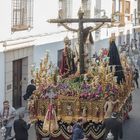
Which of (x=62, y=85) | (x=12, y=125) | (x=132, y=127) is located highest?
(x=62, y=85)

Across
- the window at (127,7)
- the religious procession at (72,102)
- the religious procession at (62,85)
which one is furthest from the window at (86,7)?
the religious procession at (72,102)

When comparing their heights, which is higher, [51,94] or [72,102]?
[51,94]

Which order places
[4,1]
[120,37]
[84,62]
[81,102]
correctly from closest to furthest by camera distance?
1. [81,102]
2. [84,62]
3. [4,1]
4. [120,37]

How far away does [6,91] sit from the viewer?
1850 cm

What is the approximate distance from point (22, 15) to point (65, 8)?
19.5 ft

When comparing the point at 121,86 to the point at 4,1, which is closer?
the point at 121,86

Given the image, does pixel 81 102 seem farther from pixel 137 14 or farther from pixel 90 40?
pixel 137 14

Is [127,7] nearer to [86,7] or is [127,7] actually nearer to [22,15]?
[86,7]

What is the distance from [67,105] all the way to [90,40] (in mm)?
2685

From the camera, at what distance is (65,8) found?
2575 centimetres

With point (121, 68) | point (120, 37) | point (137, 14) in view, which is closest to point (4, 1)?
point (121, 68)

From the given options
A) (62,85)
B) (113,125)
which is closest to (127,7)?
(62,85)

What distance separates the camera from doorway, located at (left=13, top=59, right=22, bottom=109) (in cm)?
1989

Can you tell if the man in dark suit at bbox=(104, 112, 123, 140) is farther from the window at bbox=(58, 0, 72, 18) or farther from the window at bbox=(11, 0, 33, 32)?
the window at bbox=(58, 0, 72, 18)
